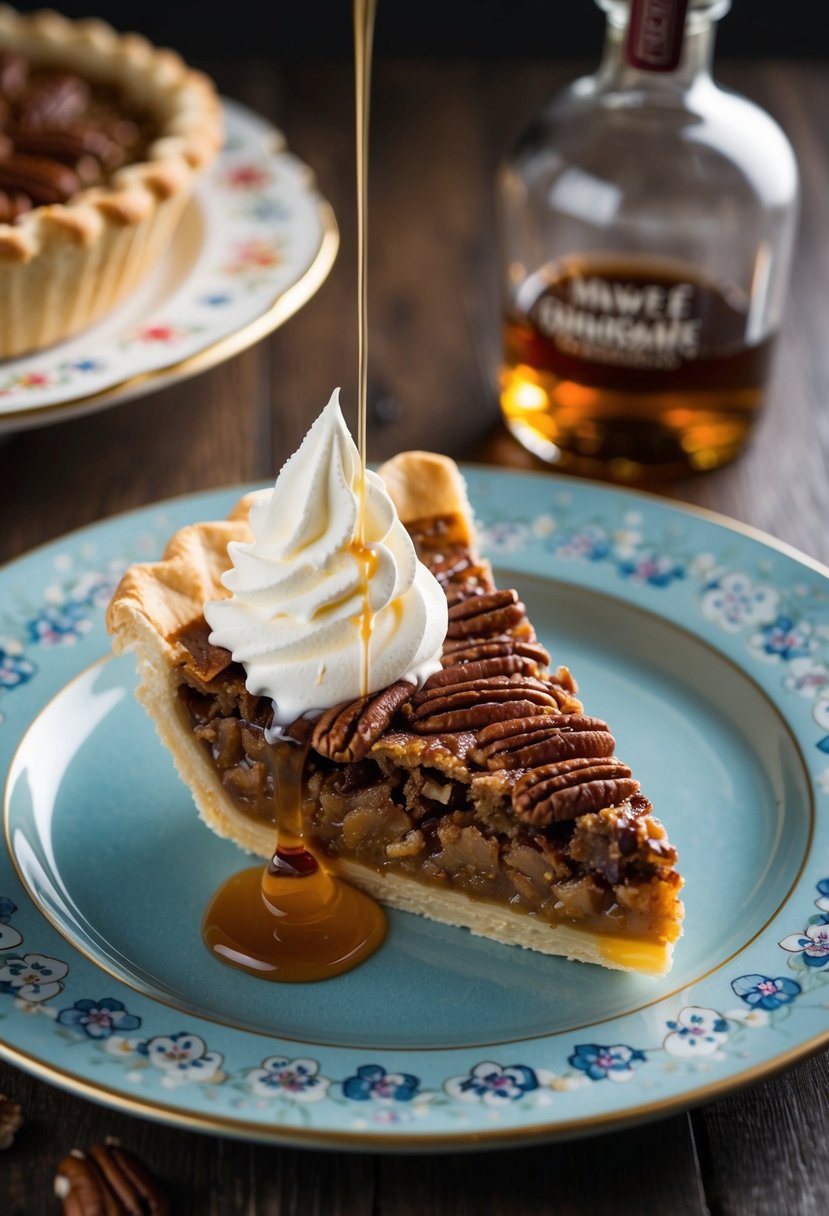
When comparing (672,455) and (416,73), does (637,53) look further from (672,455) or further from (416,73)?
(416,73)

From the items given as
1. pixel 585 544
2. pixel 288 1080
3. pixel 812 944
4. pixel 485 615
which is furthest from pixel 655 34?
pixel 288 1080

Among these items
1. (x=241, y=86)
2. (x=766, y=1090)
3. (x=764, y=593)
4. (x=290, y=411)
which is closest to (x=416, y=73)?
A: (x=241, y=86)

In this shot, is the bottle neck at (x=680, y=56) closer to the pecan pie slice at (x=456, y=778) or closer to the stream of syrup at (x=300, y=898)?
the stream of syrup at (x=300, y=898)

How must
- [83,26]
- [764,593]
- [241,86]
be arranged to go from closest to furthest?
1. [764,593]
2. [83,26]
3. [241,86]

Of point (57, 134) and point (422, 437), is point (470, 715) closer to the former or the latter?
point (422, 437)

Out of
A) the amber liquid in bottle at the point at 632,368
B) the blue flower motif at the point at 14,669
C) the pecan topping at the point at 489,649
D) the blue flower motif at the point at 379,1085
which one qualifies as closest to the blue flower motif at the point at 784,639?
the pecan topping at the point at 489,649
